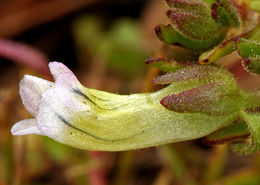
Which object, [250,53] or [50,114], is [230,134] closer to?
[250,53]

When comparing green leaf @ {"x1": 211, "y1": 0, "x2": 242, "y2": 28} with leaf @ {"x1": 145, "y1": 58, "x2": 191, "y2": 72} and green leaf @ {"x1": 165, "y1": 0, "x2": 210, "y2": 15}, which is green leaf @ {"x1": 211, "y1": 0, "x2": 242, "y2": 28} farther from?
leaf @ {"x1": 145, "y1": 58, "x2": 191, "y2": 72}

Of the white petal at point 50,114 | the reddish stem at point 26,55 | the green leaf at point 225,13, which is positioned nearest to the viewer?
the white petal at point 50,114

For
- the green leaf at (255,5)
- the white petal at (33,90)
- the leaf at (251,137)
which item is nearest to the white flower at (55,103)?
the white petal at (33,90)

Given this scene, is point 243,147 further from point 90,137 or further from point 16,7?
point 16,7

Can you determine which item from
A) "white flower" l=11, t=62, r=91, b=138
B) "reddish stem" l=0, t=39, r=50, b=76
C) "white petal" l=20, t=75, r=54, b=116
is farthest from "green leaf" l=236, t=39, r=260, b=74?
"reddish stem" l=0, t=39, r=50, b=76

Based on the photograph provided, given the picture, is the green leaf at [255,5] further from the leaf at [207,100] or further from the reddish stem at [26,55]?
the reddish stem at [26,55]

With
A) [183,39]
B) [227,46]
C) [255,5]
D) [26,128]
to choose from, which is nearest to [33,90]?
[26,128]
